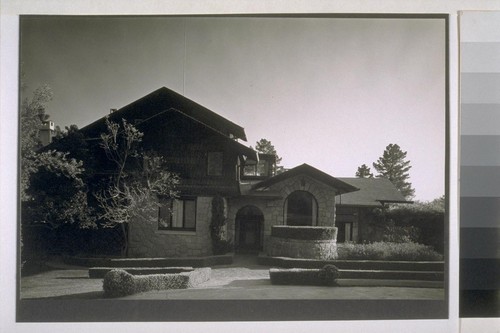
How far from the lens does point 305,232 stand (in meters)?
5.82

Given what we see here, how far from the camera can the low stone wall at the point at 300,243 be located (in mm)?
5820

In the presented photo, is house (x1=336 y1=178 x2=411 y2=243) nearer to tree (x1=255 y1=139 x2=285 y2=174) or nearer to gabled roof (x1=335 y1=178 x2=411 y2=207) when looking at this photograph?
gabled roof (x1=335 y1=178 x2=411 y2=207)

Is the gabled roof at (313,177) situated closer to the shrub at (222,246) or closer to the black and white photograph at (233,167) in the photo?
the black and white photograph at (233,167)

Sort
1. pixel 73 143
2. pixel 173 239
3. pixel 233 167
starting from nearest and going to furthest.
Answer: pixel 73 143, pixel 173 239, pixel 233 167

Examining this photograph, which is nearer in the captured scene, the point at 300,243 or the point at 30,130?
the point at 30,130

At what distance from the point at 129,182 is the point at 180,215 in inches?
28.7

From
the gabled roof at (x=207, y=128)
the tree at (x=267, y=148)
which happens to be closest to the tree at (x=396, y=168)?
the tree at (x=267, y=148)

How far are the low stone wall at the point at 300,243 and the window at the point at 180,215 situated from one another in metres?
1.00

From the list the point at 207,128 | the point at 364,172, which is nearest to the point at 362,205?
the point at 364,172

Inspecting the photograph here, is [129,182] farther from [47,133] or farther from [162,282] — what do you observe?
[162,282]

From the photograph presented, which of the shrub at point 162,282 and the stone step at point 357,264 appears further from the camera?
the stone step at point 357,264

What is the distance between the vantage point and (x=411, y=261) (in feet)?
19.1

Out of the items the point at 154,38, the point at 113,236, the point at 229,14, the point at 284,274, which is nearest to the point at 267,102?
the point at 229,14

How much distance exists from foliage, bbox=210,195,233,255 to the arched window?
0.77m
